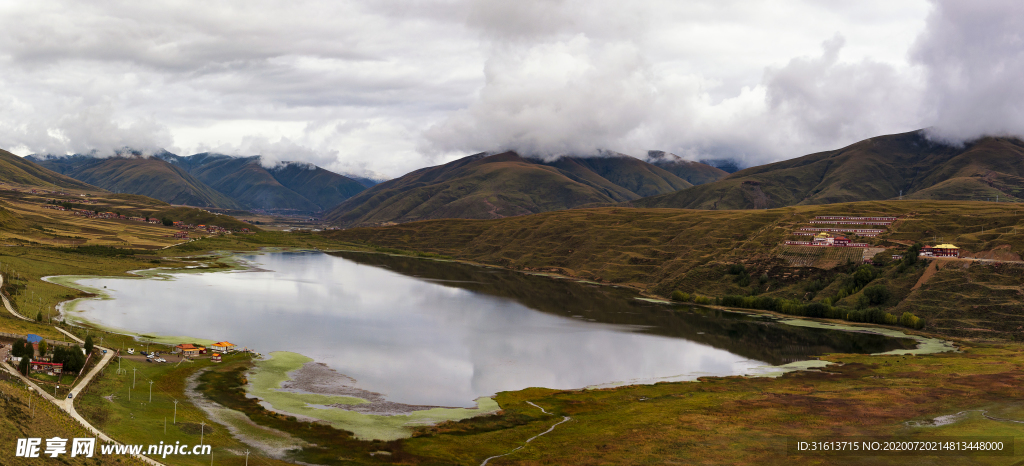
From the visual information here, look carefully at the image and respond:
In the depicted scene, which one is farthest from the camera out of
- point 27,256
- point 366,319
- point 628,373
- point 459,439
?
point 27,256

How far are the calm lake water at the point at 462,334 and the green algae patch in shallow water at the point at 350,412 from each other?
4.49 metres

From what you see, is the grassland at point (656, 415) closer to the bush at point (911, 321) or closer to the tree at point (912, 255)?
the bush at point (911, 321)

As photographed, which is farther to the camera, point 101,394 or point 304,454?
point 101,394

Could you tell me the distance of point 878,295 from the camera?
153 meters

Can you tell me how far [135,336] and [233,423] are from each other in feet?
153

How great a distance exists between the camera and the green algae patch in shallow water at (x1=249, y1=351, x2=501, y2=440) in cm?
6681

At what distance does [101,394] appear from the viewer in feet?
221

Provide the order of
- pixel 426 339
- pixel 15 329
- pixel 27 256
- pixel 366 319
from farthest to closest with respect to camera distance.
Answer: pixel 27 256, pixel 366 319, pixel 426 339, pixel 15 329

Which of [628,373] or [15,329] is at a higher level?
[15,329]

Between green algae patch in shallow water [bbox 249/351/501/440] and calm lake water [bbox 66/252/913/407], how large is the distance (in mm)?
4493

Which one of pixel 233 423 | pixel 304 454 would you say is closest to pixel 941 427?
pixel 304 454

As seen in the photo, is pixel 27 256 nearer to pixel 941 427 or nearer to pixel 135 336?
pixel 135 336

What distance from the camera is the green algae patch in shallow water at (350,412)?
66812 mm

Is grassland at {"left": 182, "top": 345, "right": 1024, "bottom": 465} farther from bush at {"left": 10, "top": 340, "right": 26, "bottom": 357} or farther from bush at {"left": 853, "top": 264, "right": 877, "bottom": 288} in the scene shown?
bush at {"left": 853, "top": 264, "right": 877, "bottom": 288}
